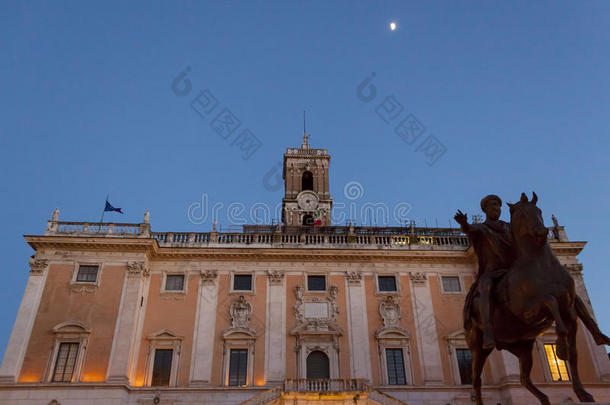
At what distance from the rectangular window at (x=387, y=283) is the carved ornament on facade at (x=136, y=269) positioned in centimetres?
1352

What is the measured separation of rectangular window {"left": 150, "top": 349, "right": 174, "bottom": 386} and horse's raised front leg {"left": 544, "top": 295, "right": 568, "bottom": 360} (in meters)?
22.3

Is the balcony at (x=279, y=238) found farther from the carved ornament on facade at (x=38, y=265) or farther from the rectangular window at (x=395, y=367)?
the rectangular window at (x=395, y=367)

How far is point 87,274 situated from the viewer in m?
26.8

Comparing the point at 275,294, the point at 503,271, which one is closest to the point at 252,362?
the point at 275,294

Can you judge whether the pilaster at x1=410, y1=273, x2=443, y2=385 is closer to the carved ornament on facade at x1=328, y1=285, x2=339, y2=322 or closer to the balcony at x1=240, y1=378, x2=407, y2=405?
the balcony at x1=240, y1=378, x2=407, y2=405

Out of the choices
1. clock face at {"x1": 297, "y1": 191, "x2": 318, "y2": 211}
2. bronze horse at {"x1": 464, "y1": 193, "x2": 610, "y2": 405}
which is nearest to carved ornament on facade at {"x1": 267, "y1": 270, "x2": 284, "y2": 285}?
clock face at {"x1": 297, "y1": 191, "x2": 318, "y2": 211}

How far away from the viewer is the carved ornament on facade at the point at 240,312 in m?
26.4

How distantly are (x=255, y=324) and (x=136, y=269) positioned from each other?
733cm

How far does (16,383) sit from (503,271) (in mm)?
24670

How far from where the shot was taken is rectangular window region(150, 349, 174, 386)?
979 inches

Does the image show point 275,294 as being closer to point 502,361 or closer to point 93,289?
point 93,289

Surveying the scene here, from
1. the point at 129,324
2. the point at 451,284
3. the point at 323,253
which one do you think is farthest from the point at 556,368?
the point at 129,324

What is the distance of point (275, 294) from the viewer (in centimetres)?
2736

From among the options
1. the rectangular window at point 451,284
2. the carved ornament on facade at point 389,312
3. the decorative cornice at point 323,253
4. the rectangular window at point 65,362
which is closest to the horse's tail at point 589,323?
the carved ornament on facade at point 389,312
